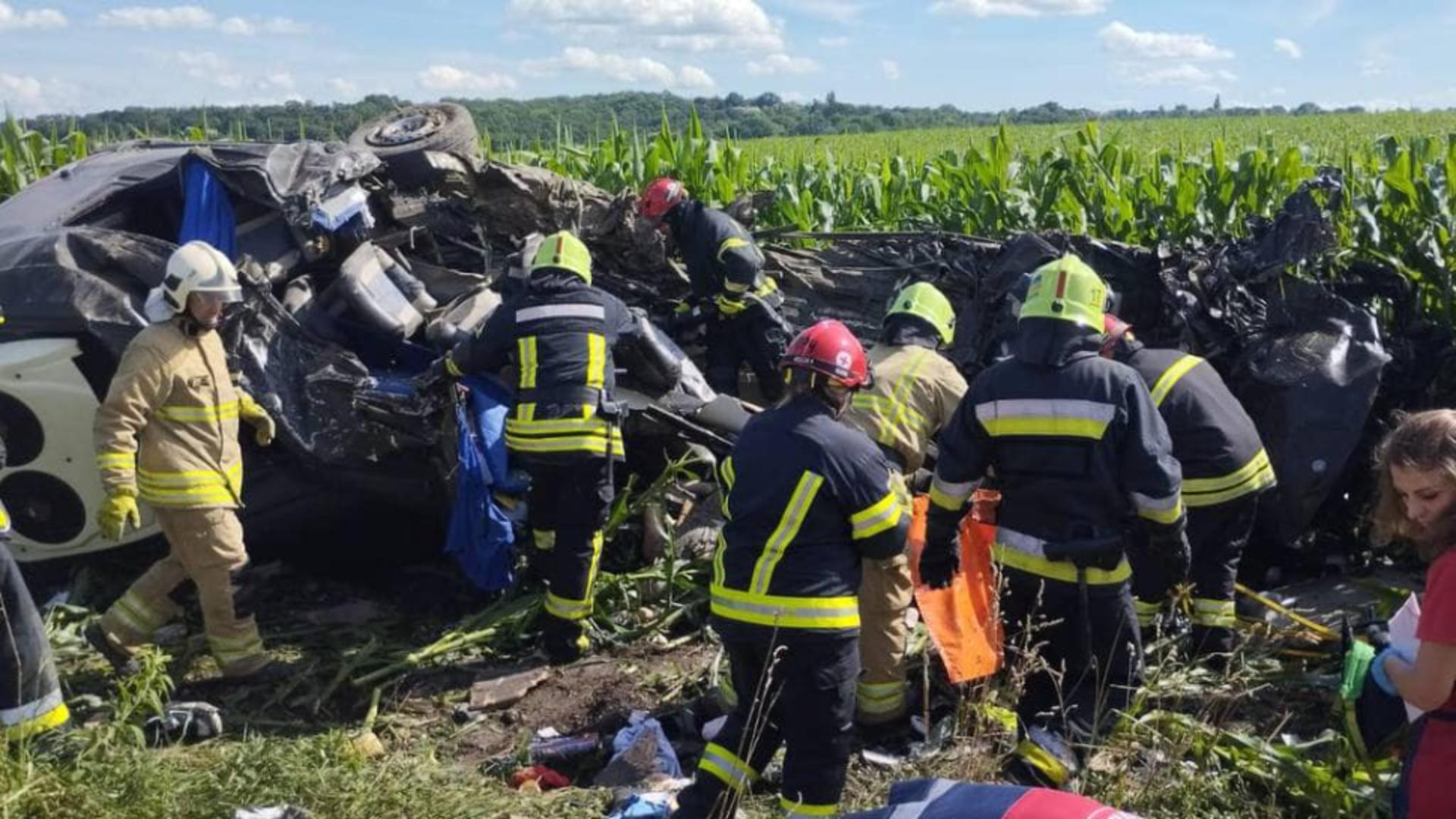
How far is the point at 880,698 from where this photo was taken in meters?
5.02

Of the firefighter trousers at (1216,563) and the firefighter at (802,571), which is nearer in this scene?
the firefighter at (802,571)

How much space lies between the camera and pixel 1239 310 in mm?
6707

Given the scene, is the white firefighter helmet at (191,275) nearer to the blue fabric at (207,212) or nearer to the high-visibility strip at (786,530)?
the blue fabric at (207,212)

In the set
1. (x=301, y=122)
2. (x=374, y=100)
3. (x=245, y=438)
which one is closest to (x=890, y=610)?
(x=245, y=438)

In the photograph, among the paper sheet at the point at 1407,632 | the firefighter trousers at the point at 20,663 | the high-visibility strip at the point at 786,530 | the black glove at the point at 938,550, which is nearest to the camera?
the paper sheet at the point at 1407,632

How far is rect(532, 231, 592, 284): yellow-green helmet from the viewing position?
580 cm

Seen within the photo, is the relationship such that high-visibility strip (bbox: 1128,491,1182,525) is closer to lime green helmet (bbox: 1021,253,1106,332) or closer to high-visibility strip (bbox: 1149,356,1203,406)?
lime green helmet (bbox: 1021,253,1106,332)

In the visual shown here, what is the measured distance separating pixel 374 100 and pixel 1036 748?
51.2 feet

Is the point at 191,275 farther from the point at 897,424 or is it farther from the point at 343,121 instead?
the point at 343,121

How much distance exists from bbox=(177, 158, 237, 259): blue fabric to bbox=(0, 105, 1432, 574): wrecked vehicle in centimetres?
1

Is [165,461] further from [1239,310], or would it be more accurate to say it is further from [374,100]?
[374,100]

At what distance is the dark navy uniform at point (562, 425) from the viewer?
5664mm

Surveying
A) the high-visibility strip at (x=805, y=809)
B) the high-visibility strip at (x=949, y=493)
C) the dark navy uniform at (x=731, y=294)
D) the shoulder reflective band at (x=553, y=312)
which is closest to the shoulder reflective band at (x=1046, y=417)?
the high-visibility strip at (x=949, y=493)

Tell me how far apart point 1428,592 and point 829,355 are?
5.94ft
